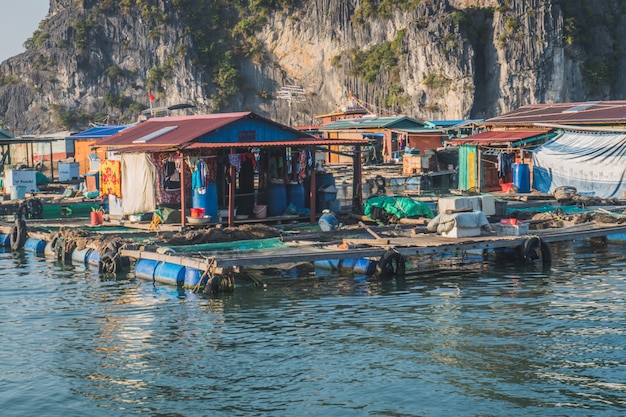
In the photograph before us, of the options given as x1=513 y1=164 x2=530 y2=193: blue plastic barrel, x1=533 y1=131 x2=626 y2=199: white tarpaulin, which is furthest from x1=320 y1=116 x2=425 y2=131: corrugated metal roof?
x1=533 y1=131 x2=626 y2=199: white tarpaulin

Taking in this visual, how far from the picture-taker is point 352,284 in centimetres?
2241

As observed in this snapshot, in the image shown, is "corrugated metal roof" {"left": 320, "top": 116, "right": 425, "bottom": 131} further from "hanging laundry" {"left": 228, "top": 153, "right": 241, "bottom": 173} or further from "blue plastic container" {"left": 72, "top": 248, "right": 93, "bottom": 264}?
"blue plastic container" {"left": 72, "top": 248, "right": 93, "bottom": 264}

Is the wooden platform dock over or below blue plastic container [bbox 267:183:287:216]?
below

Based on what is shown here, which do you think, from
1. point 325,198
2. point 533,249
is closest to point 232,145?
point 325,198

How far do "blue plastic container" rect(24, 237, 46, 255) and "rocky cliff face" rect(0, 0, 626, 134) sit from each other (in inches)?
2532

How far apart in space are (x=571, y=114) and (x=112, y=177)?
19990 millimetres

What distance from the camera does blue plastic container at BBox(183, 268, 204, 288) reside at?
21.7 meters

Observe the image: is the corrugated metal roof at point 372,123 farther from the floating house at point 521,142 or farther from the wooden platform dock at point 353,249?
the wooden platform dock at point 353,249

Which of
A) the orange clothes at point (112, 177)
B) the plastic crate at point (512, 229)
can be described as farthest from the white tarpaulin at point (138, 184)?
the plastic crate at point (512, 229)

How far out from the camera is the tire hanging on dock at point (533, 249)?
24344 mm

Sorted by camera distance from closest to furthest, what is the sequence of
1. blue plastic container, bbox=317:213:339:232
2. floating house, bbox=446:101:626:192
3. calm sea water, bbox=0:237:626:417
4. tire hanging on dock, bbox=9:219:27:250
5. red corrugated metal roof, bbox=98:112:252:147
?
calm sea water, bbox=0:237:626:417
blue plastic container, bbox=317:213:339:232
red corrugated metal roof, bbox=98:112:252:147
tire hanging on dock, bbox=9:219:27:250
floating house, bbox=446:101:626:192

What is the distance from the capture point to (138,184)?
2966 cm

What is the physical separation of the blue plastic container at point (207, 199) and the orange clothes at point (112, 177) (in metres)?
3.94

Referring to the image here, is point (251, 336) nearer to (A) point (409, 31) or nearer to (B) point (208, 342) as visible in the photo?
(B) point (208, 342)
